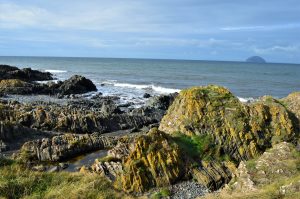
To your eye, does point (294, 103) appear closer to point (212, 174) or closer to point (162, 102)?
point (212, 174)

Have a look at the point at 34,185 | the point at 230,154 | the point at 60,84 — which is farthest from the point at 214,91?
the point at 60,84

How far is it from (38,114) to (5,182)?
2282cm

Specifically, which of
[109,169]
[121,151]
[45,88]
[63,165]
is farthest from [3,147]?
[45,88]

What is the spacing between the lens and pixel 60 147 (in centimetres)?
2319

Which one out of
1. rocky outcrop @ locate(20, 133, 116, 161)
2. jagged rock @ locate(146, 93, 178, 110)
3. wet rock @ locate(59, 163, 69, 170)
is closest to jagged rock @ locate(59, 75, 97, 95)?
jagged rock @ locate(146, 93, 178, 110)

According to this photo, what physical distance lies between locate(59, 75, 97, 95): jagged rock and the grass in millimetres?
47833

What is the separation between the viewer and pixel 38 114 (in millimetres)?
31969

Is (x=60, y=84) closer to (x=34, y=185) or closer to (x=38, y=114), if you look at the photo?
(x=38, y=114)

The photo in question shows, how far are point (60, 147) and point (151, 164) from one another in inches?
277

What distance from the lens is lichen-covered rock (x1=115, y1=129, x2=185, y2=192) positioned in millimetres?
18141

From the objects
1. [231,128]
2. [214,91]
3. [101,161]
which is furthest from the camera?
[214,91]

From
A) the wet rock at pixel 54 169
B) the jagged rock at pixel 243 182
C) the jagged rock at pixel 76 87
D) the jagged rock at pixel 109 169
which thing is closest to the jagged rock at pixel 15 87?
the jagged rock at pixel 76 87

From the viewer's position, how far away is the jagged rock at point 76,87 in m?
59.3

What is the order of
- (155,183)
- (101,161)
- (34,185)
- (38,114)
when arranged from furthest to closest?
(38,114), (101,161), (155,183), (34,185)
